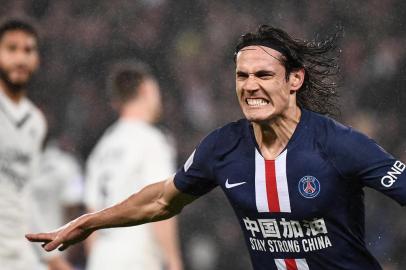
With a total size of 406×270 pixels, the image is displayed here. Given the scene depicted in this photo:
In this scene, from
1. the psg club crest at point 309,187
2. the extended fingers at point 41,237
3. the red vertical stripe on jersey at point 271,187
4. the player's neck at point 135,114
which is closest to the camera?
the psg club crest at point 309,187

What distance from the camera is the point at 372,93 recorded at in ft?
23.0

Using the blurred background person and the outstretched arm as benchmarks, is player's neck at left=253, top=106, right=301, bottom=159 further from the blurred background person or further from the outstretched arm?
the blurred background person

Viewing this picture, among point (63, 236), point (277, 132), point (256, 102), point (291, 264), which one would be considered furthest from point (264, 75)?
point (63, 236)

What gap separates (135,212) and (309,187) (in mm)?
875

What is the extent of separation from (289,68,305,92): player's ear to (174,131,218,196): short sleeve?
404 mm

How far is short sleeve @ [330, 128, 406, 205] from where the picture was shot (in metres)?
3.68

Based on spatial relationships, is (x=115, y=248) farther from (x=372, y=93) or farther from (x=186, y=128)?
(x=372, y=93)

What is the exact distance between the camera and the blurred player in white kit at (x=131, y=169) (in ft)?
21.4

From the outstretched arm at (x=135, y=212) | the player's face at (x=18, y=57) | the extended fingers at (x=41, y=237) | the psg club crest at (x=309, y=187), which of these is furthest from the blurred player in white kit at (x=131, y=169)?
the psg club crest at (x=309, y=187)

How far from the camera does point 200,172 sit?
4.16 meters

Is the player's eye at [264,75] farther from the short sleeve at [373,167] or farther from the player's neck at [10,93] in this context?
the player's neck at [10,93]

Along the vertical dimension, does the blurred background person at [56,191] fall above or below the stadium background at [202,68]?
below

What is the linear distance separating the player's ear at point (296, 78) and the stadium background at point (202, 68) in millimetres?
2644

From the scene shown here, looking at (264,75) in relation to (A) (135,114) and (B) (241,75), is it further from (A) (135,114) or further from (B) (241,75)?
(A) (135,114)
